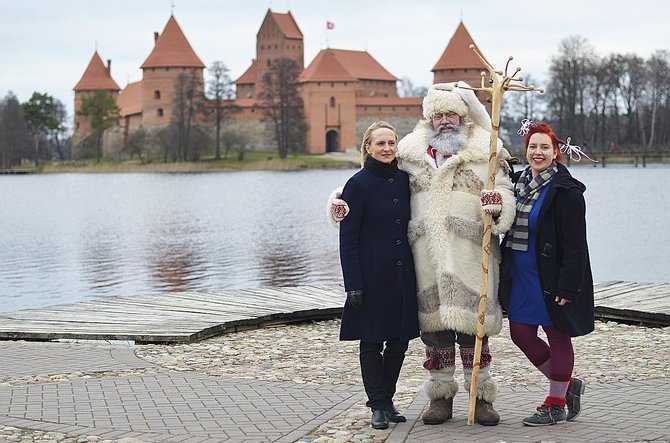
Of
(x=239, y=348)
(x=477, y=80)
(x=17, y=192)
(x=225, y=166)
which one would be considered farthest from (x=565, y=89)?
(x=239, y=348)

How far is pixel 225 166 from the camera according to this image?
75.0 metres

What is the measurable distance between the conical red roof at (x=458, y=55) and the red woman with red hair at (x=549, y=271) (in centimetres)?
7877

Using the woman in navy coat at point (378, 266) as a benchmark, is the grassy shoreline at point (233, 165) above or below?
below

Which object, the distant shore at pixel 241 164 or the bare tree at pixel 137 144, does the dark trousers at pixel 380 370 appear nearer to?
the distant shore at pixel 241 164

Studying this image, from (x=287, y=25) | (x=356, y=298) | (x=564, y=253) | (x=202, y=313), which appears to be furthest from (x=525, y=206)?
(x=287, y=25)

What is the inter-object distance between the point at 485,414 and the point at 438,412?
225 mm

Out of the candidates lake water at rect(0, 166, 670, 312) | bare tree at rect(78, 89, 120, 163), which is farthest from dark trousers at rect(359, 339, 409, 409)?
bare tree at rect(78, 89, 120, 163)

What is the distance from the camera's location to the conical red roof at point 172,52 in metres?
89.6

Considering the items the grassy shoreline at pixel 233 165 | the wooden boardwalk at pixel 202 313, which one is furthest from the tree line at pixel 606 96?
the wooden boardwalk at pixel 202 313

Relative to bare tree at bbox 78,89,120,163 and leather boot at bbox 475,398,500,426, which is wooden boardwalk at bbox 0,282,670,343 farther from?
bare tree at bbox 78,89,120,163

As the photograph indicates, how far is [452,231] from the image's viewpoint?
5.02 m

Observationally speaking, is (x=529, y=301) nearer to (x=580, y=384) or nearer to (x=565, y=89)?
(x=580, y=384)

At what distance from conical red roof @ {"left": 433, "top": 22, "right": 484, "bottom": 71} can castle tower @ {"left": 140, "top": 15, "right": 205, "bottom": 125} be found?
66.5 feet

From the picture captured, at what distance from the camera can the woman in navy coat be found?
503 centimetres
